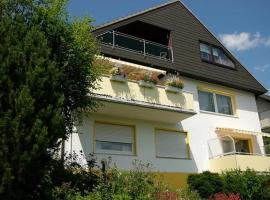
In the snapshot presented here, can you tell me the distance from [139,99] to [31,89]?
8.52 meters

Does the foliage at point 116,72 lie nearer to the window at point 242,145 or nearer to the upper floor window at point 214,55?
the upper floor window at point 214,55

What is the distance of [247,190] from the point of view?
58.1ft

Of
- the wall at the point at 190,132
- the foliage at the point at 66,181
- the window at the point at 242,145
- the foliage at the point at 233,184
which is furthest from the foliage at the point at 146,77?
the window at the point at 242,145

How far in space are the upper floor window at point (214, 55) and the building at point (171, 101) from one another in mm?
80

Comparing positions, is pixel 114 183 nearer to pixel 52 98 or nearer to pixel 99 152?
pixel 52 98

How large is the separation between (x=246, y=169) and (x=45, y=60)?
12.9 m

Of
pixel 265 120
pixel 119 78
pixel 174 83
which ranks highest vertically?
pixel 265 120

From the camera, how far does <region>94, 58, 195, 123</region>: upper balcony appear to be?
16.9 m

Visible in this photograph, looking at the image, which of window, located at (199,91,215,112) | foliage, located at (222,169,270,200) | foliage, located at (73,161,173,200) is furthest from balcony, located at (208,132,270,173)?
foliage, located at (73,161,173,200)

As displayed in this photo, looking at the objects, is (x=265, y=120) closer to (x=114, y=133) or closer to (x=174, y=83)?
(x=174, y=83)

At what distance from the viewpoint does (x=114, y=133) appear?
18.0 m

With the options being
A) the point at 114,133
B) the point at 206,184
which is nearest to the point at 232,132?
the point at 206,184

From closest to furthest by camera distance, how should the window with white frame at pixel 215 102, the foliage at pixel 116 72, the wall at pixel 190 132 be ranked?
the wall at pixel 190 132 < the foliage at pixel 116 72 < the window with white frame at pixel 215 102

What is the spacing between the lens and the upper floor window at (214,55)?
25.1m
